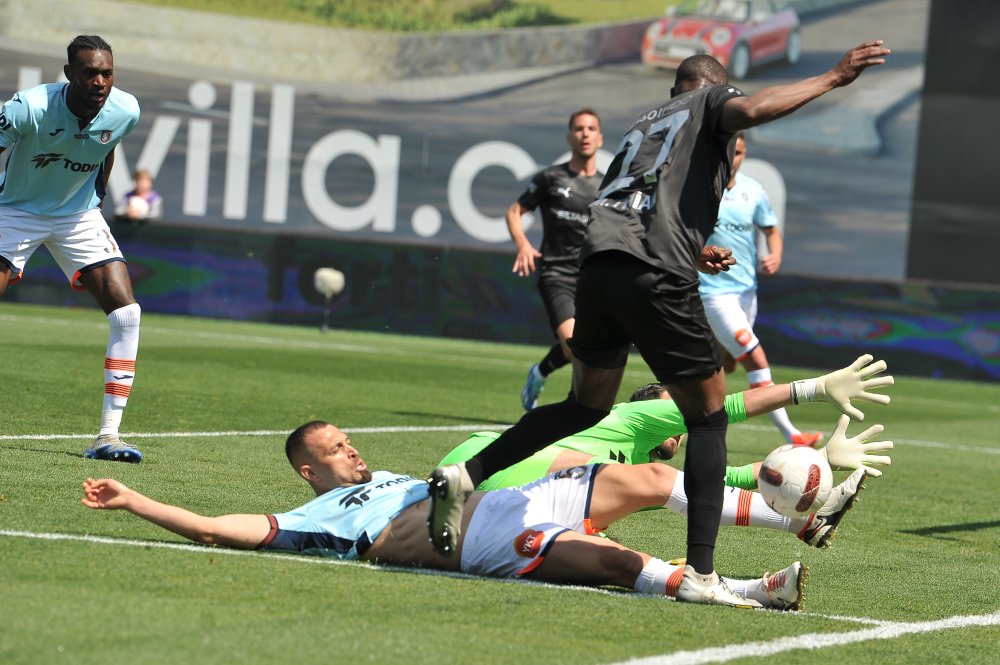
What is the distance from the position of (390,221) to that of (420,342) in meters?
3.93

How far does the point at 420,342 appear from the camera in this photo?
69.2ft

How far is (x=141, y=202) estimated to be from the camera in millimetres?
21969

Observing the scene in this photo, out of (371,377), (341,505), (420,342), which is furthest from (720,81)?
(420,342)

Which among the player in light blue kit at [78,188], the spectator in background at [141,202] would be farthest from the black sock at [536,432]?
the spectator in background at [141,202]

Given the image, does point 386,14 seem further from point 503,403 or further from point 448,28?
point 503,403

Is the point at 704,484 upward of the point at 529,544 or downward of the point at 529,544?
upward

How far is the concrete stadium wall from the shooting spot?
25141mm

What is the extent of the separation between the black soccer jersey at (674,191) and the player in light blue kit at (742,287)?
5254 mm

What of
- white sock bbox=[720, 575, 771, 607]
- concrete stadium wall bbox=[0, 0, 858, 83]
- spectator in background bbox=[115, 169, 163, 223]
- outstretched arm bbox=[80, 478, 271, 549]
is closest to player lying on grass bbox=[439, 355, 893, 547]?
white sock bbox=[720, 575, 771, 607]

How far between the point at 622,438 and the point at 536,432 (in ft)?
3.87

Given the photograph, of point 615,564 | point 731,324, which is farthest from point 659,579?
point 731,324

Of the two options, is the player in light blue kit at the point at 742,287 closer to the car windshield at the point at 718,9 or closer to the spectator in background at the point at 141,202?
the spectator in background at the point at 141,202

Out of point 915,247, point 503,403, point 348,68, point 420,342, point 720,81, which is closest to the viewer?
point 720,81

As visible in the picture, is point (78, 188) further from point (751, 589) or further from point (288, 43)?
point (288, 43)
